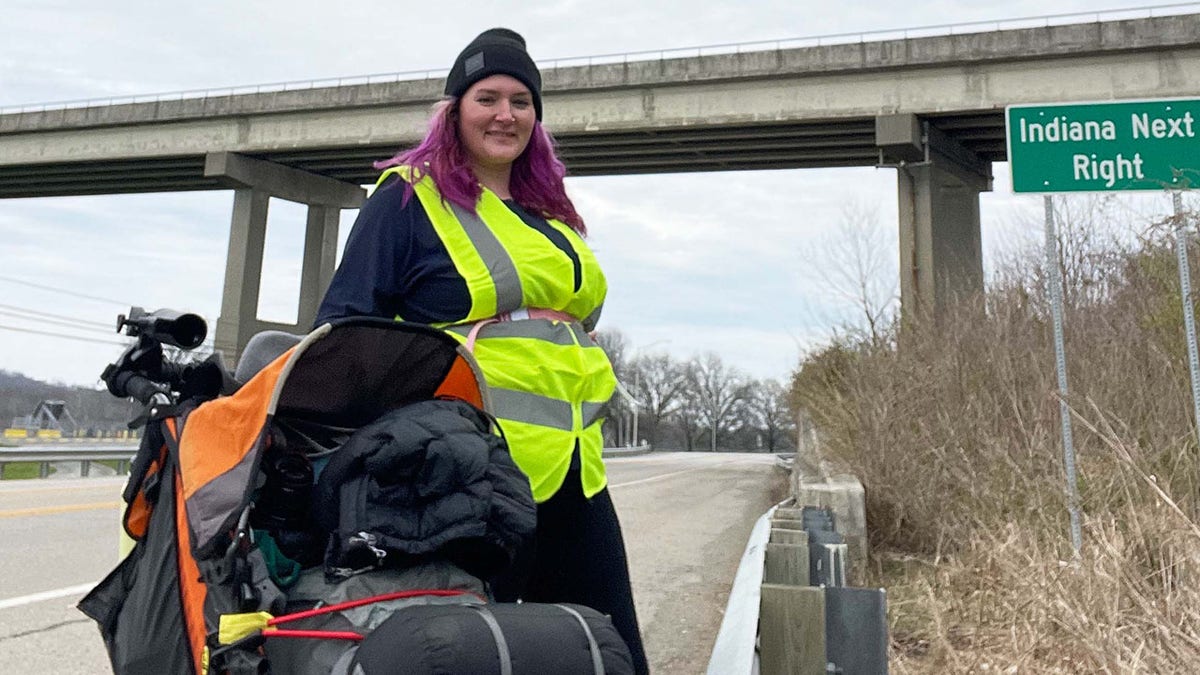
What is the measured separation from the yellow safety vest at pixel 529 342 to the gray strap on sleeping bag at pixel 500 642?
0.64 metres

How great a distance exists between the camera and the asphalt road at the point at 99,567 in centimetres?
481

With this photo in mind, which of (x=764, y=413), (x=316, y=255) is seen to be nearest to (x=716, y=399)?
(x=764, y=413)

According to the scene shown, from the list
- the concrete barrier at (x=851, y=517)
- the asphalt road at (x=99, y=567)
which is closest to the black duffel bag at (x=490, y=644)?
the asphalt road at (x=99, y=567)

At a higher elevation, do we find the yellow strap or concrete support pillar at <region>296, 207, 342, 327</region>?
concrete support pillar at <region>296, 207, 342, 327</region>

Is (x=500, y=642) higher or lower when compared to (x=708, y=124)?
lower

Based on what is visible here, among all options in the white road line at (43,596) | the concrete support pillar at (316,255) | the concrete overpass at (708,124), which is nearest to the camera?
the white road line at (43,596)

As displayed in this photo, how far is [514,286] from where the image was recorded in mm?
2000

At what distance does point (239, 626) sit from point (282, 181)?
36441mm

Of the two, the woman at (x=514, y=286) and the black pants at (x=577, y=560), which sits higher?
the woman at (x=514, y=286)

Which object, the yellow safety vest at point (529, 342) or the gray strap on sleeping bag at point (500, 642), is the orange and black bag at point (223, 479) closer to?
the yellow safety vest at point (529, 342)

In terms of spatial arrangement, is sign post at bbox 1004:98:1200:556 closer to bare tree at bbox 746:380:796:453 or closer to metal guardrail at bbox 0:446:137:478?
metal guardrail at bbox 0:446:137:478

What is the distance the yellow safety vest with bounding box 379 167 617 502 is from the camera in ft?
6.44

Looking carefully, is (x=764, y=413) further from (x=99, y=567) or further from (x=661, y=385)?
(x=99, y=567)

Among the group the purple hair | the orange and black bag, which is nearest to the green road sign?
the purple hair
